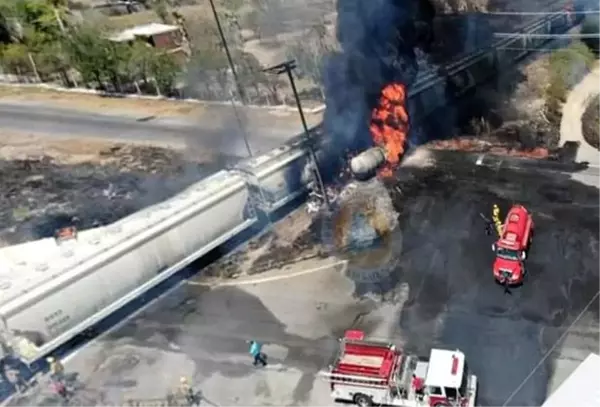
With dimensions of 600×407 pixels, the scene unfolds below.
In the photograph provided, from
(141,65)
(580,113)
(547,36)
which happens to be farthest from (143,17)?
(580,113)

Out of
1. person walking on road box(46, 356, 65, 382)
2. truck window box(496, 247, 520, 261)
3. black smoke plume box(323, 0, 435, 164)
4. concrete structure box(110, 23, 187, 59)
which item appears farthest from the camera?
concrete structure box(110, 23, 187, 59)

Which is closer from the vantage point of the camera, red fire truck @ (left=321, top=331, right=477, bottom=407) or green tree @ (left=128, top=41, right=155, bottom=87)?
red fire truck @ (left=321, top=331, right=477, bottom=407)

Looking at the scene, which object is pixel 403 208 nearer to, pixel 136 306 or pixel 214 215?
pixel 214 215

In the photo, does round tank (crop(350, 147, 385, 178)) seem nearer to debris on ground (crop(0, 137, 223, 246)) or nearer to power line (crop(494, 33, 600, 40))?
debris on ground (crop(0, 137, 223, 246))

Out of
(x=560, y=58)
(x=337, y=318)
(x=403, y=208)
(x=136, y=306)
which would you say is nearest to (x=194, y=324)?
(x=136, y=306)

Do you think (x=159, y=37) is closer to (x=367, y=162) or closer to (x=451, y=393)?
(x=367, y=162)

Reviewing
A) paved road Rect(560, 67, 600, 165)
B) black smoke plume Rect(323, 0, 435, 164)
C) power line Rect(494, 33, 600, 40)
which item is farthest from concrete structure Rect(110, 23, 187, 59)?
paved road Rect(560, 67, 600, 165)
